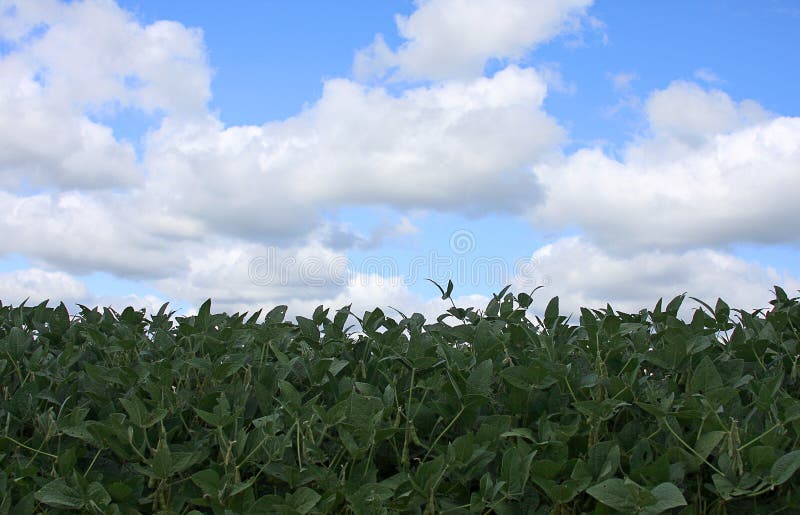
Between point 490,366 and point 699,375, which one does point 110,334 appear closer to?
point 490,366

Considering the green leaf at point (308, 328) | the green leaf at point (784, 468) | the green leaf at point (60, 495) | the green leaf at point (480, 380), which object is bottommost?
the green leaf at point (60, 495)

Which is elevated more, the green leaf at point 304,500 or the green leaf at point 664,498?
the green leaf at point 664,498

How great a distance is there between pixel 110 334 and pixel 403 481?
2.27 meters

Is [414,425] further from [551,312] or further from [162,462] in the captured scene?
[551,312]

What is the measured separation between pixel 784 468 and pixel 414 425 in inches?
47.2

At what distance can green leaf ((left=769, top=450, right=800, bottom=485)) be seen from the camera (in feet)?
7.68

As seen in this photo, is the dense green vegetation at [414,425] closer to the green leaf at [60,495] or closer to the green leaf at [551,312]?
the green leaf at [60,495]

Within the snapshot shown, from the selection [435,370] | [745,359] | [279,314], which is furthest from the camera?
[279,314]

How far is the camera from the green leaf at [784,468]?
2.34 meters

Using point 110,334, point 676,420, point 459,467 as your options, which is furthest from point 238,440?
point 110,334

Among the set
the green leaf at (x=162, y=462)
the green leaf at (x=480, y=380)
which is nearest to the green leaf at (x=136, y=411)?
the green leaf at (x=162, y=462)

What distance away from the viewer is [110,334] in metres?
4.12

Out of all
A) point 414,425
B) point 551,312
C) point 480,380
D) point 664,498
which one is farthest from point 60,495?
point 551,312

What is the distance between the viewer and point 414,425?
9.11 feet
